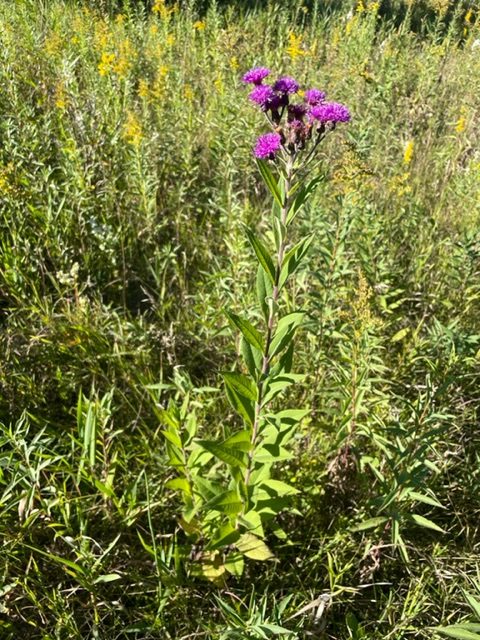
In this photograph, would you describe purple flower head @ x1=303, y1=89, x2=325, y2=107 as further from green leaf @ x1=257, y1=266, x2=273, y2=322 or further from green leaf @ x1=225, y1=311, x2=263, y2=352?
green leaf @ x1=225, y1=311, x2=263, y2=352

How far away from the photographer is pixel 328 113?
1.55m

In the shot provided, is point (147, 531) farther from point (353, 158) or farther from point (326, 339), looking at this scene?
point (353, 158)

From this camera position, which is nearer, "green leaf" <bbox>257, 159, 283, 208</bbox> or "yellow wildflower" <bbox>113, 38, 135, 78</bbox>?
"green leaf" <bbox>257, 159, 283, 208</bbox>

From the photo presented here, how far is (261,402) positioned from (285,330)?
241 mm

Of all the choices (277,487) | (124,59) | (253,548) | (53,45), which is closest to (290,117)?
(277,487)

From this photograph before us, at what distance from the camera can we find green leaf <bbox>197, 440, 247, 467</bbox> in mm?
1400

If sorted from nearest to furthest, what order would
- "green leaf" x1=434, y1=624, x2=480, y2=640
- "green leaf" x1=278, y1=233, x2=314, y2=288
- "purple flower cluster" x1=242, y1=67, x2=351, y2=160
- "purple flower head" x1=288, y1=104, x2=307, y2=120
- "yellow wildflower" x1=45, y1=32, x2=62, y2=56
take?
"green leaf" x1=434, y1=624, x2=480, y2=640 < "green leaf" x1=278, y1=233, x2=314, y2=288 < "purple flower cluster" x1=242, y1=67, x2=351, y2=160 < "purple flower head" x1=288, y1=104, x2=307, y2=120 < "yellow wildflower" x1=45, y1=32, x2=62, y2=56

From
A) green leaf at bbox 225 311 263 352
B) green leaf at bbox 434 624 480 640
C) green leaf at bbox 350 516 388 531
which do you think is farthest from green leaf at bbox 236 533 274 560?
green leaf at bbox 225 311 263 352

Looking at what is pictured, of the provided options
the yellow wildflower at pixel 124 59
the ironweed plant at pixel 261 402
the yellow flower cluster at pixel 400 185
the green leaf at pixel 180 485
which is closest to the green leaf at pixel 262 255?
the ironweed plant at pixel 261 402

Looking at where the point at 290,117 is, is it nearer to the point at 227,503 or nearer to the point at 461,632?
the point at 227,503

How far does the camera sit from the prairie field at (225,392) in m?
1.55

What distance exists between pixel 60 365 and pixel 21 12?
403cm

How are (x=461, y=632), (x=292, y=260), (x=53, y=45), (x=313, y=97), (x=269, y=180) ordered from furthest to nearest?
(x=53, y=45) → (x=313, y=97) → (x=292, y=260) → (x=269, y=180) → (x=461, y=632)

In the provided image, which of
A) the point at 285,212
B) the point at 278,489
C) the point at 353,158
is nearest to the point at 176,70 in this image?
the point at 353,158
